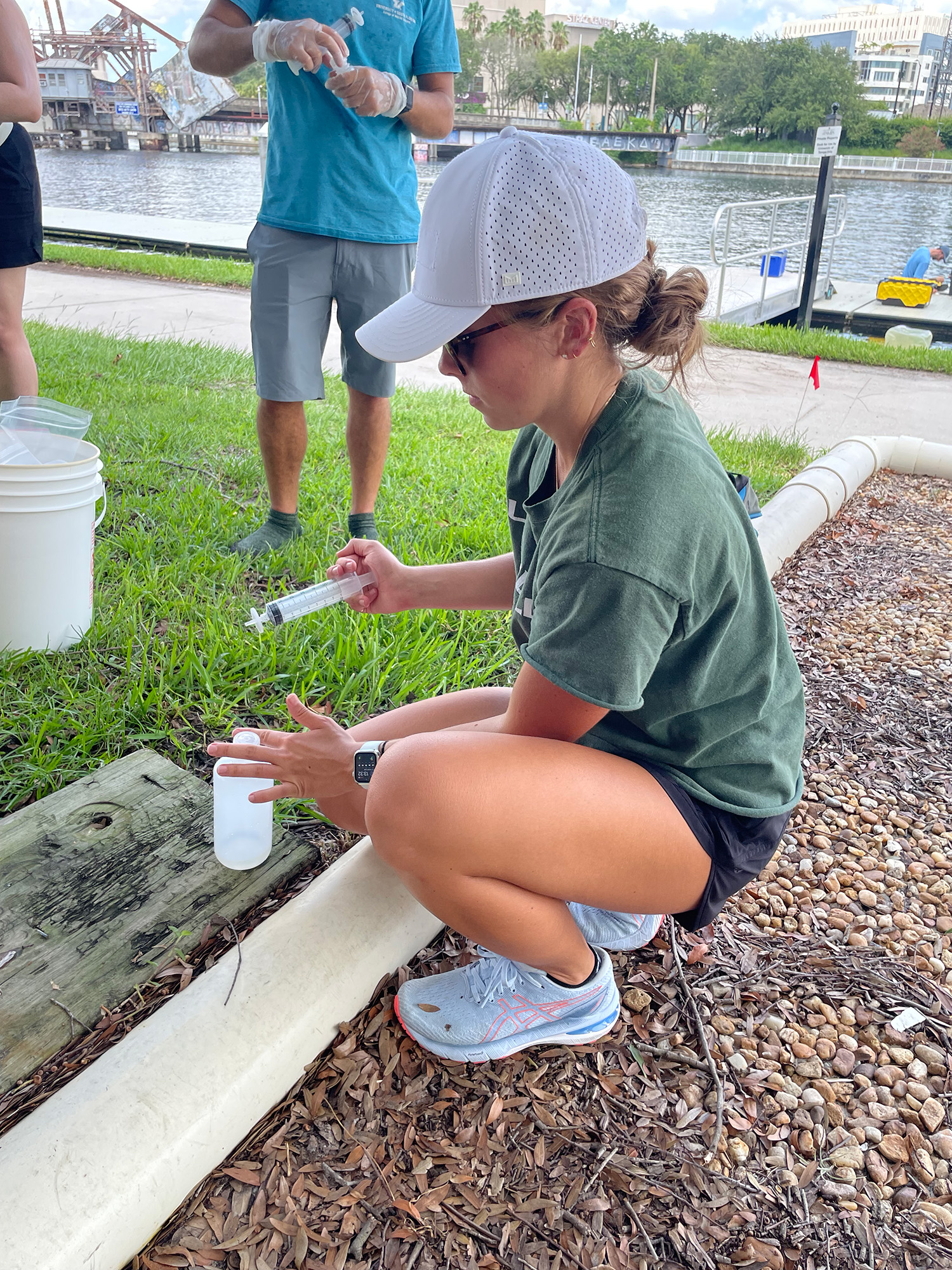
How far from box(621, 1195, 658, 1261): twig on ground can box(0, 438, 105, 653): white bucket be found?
1999 millimetres

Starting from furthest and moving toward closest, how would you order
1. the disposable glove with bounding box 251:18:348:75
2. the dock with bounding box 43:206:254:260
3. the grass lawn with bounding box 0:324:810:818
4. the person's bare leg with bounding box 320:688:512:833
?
the dock with bounding box 43:206:254:260
the disposable glove with bounding box 251:18:348:75
the grass lawn with bounding box 0:324:810:818
the person's bare leg with bounding box 320:688:512:833

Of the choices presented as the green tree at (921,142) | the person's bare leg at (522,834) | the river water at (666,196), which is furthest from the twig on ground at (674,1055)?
the green tree at (921,142)

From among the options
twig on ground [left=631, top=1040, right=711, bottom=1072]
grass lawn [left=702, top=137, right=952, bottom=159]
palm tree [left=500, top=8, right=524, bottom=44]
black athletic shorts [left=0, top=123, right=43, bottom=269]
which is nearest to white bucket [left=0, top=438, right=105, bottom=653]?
black athletic shorts [left=0, top=123, right=43, bottom=269]

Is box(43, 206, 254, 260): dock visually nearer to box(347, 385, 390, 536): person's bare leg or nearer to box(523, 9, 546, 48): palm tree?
box(347, 385, 390, 536): person's bare leg

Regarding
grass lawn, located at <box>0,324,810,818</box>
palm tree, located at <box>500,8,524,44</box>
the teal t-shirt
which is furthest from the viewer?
palm tree, located at <box>500,8,524,44</box>

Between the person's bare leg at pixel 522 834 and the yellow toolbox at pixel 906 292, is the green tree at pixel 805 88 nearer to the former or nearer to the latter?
the yellow toolbox at pixel 906 292

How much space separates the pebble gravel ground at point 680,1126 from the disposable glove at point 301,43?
276 cm

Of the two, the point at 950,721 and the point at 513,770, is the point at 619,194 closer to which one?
the point at 513,770

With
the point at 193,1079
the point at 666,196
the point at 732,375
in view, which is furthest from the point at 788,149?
the point at 193,1079

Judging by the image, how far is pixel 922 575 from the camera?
3801 mm

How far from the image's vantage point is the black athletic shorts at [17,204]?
10.5 ft

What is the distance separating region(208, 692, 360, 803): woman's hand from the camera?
5.13 ft

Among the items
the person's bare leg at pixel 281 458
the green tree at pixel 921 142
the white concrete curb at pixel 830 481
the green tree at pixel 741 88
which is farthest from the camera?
the green tree at pixel 741 88

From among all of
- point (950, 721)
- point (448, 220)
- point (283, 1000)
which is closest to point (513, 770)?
point (283, 1000)
